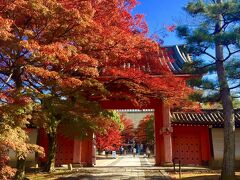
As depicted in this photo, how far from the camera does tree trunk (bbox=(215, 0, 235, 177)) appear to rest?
41.0ft

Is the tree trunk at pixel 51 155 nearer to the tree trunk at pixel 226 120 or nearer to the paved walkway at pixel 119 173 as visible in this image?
the paved walkway at pixel 119 173

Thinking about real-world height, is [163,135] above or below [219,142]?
above

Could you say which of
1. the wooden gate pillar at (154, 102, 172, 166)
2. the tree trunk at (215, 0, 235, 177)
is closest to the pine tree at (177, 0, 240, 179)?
the tree trunk at (215, 0, 235, 177)

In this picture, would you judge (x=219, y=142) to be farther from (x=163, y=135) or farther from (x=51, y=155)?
(x=51, y=155)

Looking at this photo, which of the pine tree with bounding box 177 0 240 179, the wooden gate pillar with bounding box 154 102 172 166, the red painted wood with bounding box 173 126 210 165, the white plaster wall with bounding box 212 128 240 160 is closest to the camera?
the pine tree with bounding box 177 0 240 179

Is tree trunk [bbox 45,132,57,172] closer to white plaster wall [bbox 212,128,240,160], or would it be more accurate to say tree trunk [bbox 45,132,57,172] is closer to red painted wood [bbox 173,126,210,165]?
red painted wood [bbox 173,126,210,165]

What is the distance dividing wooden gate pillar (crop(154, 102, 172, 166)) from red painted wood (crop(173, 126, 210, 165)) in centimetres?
181

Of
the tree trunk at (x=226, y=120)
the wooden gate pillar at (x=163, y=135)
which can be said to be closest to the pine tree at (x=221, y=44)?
the tree trunk at (x=226, y=120)

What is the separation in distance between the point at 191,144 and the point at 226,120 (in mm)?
10914

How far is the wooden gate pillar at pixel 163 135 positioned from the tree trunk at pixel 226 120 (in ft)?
28.1

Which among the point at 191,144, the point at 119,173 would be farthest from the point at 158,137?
the point at 119,173

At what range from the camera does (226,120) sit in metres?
13.0

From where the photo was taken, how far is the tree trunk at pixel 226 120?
12.5 m

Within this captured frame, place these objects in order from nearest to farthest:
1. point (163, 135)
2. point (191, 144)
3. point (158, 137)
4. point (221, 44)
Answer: point (221, 44) < point (163, 135) < point (158, 137) < point (191, 144)
